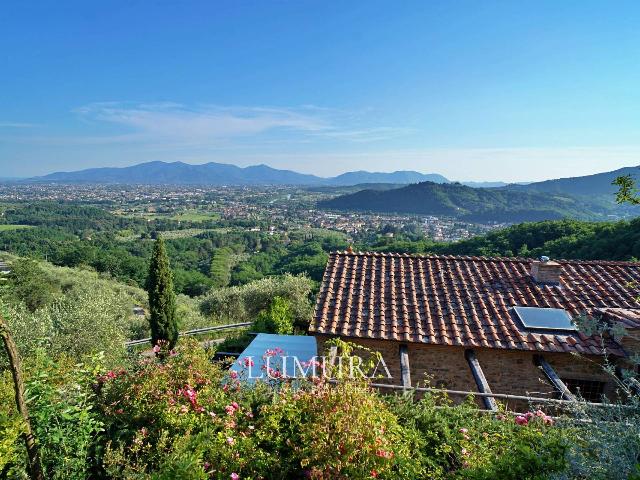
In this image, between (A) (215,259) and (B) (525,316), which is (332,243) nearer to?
(A) (215,259)

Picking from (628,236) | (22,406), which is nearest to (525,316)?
(22,406)

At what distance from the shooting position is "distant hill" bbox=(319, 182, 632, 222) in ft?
379

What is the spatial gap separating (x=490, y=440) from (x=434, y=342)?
12.2 feet

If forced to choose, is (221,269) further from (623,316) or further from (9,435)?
(9,435)

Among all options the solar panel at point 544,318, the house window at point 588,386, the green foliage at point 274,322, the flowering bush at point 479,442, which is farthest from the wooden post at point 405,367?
the green foliage at point 274,322

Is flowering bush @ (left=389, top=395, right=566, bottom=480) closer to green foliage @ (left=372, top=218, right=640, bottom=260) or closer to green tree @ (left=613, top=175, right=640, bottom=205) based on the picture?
green tree @ (left=613, top=175, right=640, bottom=205)

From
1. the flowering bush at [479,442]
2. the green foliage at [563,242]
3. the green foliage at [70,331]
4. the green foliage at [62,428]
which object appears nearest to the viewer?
the flowering bush at [479,442]

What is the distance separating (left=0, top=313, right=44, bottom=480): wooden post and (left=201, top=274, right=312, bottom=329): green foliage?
1461cm

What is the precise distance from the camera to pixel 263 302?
2305 cm

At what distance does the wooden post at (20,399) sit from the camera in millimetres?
3619

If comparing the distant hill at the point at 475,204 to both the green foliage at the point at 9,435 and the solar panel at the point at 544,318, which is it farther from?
the green foliage at the point at 9,435

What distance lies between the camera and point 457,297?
9.83 metres

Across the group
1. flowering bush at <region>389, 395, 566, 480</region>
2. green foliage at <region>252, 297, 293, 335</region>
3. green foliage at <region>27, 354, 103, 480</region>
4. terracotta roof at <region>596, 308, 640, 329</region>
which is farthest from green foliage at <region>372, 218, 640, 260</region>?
green foliage at <region>27, 354, 103, 480</region>

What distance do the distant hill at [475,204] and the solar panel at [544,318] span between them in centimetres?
11393
